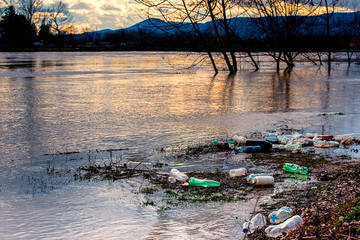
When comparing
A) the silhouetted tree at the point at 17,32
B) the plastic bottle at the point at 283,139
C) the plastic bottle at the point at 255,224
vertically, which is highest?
the silhouetted tree at the point at 17,32

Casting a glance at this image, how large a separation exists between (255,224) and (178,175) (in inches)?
66.6

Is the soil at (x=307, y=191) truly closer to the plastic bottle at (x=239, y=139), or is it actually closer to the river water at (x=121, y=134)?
the river water at (x=121, y=134)

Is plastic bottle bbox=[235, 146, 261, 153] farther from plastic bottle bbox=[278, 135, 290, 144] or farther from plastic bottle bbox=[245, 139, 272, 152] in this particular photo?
plastic bottle bbox=[278, 135, 290, 144]

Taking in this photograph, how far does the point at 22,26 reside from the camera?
8194 centimetres

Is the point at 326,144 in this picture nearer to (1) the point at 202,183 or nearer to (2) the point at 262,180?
(2) the point at 262,180

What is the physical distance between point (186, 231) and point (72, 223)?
1.26 m

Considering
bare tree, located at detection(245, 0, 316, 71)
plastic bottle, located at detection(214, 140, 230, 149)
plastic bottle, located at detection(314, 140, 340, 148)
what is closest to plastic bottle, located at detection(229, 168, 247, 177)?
plastic bottle, located at detection(214, 140, 230, 149)

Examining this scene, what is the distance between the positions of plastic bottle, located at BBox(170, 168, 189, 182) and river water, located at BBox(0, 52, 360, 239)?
411 millimetres

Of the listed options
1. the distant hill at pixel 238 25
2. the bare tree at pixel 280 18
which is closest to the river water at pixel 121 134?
the distant hill at pixel 238 25

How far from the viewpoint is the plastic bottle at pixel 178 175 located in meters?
5.30

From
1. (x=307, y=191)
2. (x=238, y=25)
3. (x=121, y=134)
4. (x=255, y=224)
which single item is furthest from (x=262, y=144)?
(x=238, y=25)

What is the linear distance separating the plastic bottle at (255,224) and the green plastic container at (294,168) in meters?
1.77

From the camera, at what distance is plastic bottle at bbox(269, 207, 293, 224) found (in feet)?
12.7

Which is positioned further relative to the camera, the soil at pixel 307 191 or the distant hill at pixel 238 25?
the distant hill at pixel 238 25
